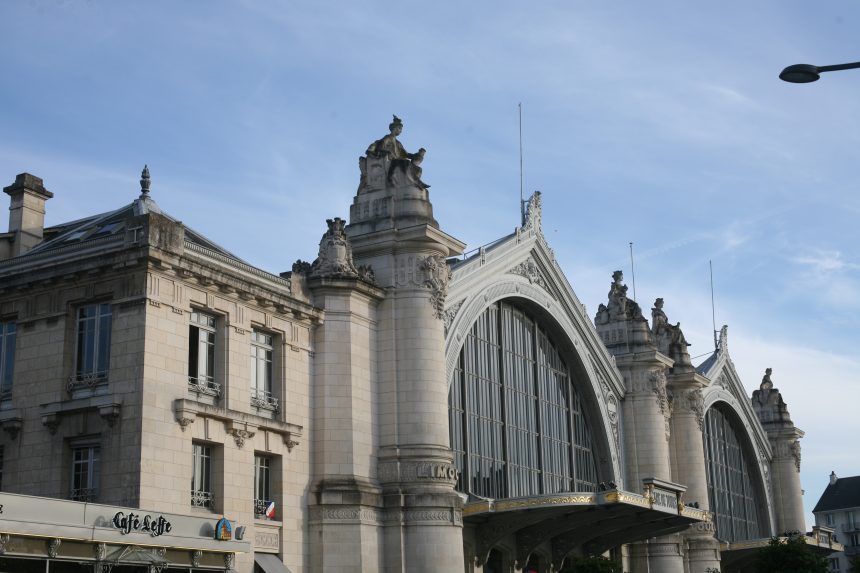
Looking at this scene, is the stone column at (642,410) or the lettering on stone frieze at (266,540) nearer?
the lettering on stone frieze at (266,540)

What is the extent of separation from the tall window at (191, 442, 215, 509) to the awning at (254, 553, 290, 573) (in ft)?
8.99

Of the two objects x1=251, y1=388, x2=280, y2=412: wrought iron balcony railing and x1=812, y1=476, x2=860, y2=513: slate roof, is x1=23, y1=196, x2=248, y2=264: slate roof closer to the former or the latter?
x1=251, y1=388, x2=280, y2=412: wrought iron balcony railing

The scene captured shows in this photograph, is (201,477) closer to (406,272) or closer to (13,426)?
(13,426)

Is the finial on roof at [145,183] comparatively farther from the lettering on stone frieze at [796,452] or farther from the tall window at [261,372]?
the lettering on stone frieze at [796,452]

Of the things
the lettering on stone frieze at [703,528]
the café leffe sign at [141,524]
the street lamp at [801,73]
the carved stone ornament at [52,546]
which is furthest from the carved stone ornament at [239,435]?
the lettering on stone frieze at [703,528]

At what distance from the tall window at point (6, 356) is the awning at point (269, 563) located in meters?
9.85

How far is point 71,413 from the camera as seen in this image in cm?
3641

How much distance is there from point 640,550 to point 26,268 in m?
39.1

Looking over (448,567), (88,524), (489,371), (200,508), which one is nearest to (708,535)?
(489,371)

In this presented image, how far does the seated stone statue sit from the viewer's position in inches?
1902

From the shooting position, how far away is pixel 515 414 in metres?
57.0

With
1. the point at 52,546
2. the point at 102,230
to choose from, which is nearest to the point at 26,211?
the point at 102,230

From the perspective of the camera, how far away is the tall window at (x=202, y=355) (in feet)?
126

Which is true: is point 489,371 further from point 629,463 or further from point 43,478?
point 43,478
